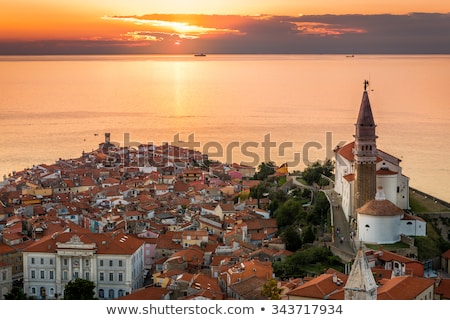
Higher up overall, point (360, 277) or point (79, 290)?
point (360, 277)

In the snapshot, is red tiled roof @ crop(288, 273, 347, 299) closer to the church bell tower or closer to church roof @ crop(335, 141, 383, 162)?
the church bell tower

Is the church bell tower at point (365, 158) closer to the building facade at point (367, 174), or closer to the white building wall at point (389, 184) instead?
the building facade at point (367, 174)

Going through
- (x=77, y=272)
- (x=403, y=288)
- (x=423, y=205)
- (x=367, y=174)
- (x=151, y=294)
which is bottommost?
(x=77, y=272)

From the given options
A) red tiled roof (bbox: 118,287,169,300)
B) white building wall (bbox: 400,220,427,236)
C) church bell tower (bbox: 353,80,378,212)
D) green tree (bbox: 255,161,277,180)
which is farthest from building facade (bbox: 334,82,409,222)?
green tree (bbox: 255,161,277,180)

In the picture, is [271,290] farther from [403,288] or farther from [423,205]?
[423,205]

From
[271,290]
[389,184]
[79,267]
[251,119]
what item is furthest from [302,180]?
[251,119]
